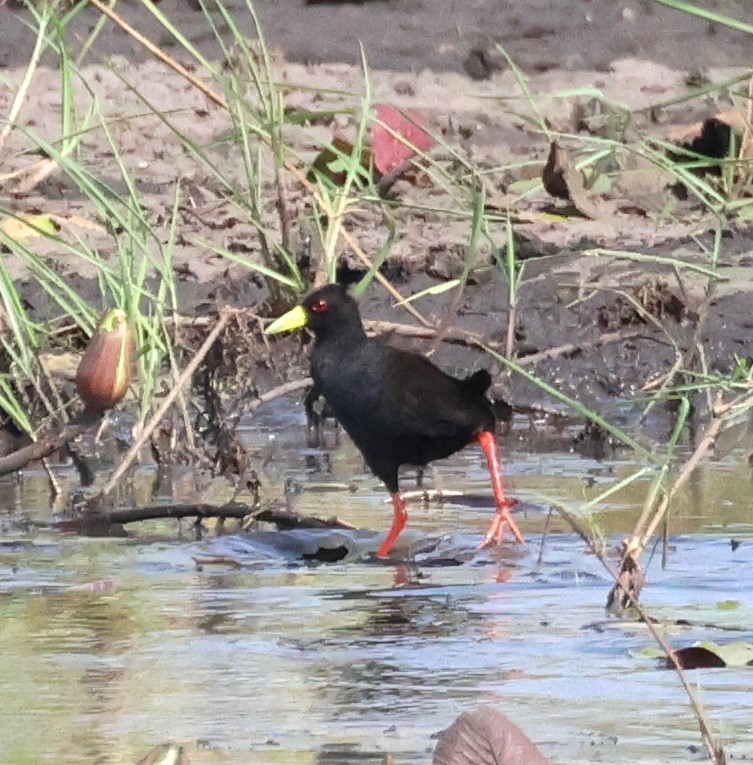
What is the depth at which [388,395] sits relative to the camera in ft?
20.2

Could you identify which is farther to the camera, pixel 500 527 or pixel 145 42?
pixel 500 527

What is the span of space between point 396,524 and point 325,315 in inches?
32.5

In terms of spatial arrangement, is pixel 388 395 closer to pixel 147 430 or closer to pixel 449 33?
pixel 147 430

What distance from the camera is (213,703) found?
12.4 feet

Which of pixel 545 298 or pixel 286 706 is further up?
pixel 545 298

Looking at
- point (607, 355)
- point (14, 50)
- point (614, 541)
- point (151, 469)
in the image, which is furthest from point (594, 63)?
point (614, 541)

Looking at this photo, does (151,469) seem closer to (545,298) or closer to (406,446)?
(406,446)

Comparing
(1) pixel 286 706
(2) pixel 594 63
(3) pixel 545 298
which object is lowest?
(1) pixel 286 706

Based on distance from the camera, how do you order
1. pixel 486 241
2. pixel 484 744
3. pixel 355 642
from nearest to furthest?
pixel 484 744 → pixel 355 642 → pixel 486 241

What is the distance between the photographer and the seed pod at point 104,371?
9.84 feet

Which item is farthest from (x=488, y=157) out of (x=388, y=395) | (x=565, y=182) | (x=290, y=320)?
(x=388, y=395)

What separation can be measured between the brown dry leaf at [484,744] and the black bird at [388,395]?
336 cm

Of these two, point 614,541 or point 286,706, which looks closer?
point 286,706

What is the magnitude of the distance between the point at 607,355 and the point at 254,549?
292 cm
